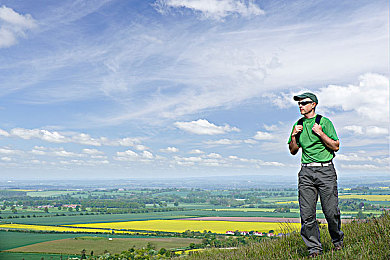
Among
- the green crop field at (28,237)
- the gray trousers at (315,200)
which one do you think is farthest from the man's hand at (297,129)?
the green crop field at (28,237)

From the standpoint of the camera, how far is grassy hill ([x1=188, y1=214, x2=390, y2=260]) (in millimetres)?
4015

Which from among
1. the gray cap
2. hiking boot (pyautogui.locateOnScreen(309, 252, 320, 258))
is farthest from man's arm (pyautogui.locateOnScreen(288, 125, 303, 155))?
hiking boot (pyautogui.locateOnScreen(309, 252, 320, 258))

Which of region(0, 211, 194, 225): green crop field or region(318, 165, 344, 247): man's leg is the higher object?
region(318, 165, 344, 247): man's leg

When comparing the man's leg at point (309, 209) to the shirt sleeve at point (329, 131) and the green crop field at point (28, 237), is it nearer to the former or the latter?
the shirt sleeve at point (329, 131)

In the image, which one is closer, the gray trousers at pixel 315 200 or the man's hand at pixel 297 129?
the gray trousers at pixel 315 200

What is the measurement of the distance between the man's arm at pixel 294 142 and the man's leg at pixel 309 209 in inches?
11.2

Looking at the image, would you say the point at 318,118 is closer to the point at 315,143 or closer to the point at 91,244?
the point at 315,143

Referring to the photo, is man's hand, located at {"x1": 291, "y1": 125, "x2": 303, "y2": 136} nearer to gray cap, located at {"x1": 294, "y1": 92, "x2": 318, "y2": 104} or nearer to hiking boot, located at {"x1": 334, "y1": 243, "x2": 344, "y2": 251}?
gray cap, located at {"x1": 294, "y1": 92, "x2": 318, "y2": 104}

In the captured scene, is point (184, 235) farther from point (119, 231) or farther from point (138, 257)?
point (138, 257)

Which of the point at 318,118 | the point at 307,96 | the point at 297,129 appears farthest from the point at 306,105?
the point at 297,129

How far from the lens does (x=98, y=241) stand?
40.9 m

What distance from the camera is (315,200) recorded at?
187 inches

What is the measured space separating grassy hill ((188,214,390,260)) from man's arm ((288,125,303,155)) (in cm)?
135

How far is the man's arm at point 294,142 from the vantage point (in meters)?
4.81
